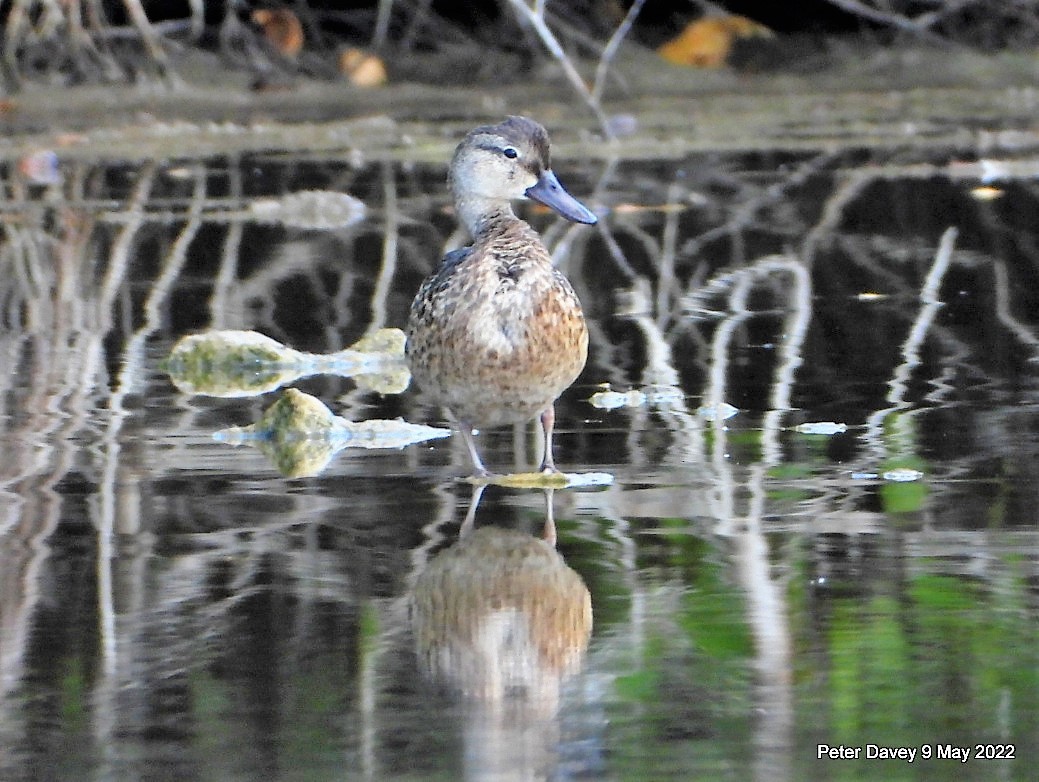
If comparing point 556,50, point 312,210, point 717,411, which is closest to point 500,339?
point 717,411

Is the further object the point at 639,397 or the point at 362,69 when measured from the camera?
the point at 362,69

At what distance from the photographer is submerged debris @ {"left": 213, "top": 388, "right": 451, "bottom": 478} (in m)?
5.16

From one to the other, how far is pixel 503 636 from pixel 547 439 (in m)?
1.31

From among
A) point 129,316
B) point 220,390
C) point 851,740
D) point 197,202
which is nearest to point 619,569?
point 851,740

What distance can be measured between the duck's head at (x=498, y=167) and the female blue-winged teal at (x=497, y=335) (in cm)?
30

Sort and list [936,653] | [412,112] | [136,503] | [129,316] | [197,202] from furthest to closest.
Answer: [412,112], [197,202], [129,316], [136,503], [936,653]

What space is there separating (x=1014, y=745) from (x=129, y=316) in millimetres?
4856

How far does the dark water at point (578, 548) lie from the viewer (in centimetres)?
309

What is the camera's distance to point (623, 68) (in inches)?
607

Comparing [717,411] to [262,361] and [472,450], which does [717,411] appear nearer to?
[472,450]

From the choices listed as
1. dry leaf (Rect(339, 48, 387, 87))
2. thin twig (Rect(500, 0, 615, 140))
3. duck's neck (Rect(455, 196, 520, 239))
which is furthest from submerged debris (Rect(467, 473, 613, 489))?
dry leaf (Rect(339, 48, 387, 87))

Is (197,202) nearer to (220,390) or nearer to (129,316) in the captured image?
(129,316)

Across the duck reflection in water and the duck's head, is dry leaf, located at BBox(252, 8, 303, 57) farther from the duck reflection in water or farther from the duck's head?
the duck reflection in water

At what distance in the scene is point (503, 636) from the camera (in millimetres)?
3572
